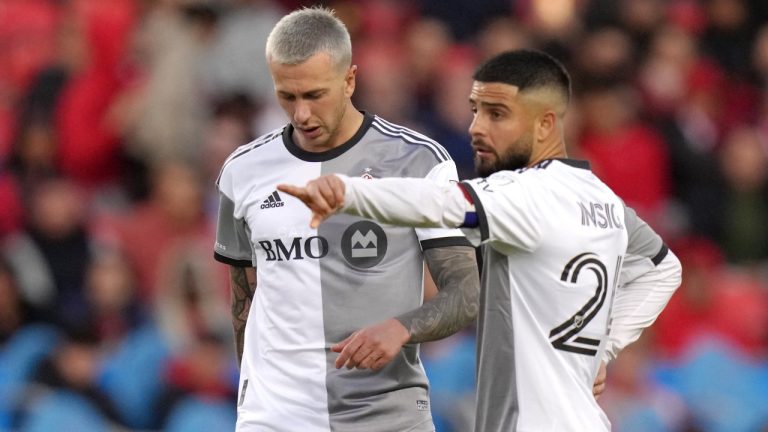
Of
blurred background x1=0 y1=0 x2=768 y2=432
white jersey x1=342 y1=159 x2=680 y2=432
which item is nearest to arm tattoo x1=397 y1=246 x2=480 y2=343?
white jersey x1=342 y1=159 x2=680 y2=432

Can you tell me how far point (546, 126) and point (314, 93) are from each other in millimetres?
817

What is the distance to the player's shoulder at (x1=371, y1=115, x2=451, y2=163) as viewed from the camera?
5.45 m

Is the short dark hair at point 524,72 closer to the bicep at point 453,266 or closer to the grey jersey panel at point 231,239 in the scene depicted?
the bicep at point 453,266

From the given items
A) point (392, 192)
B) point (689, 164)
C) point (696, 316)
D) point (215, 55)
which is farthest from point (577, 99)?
point (392, 192)

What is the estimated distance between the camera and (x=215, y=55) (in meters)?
11.0

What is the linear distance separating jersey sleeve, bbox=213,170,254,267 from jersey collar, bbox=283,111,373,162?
28cm

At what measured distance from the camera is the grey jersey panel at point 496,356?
500 cm

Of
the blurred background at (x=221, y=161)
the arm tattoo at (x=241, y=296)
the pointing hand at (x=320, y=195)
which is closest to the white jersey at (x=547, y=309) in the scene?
the pointing hand at (x=320, y=195)

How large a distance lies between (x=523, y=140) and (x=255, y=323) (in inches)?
48.0

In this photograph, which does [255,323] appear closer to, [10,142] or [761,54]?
[10,142]

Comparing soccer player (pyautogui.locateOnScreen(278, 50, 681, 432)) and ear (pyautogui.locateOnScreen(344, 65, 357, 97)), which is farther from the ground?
ear (pyautogui.locateOnScreen(344, 65, 357, 97))

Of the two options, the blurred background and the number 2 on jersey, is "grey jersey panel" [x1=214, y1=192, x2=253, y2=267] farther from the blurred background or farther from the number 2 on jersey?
the blurred background

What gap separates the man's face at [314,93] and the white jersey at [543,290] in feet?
2.41

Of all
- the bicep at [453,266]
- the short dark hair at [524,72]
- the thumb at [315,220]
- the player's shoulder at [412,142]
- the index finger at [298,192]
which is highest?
the short dark hair at [524,72]
